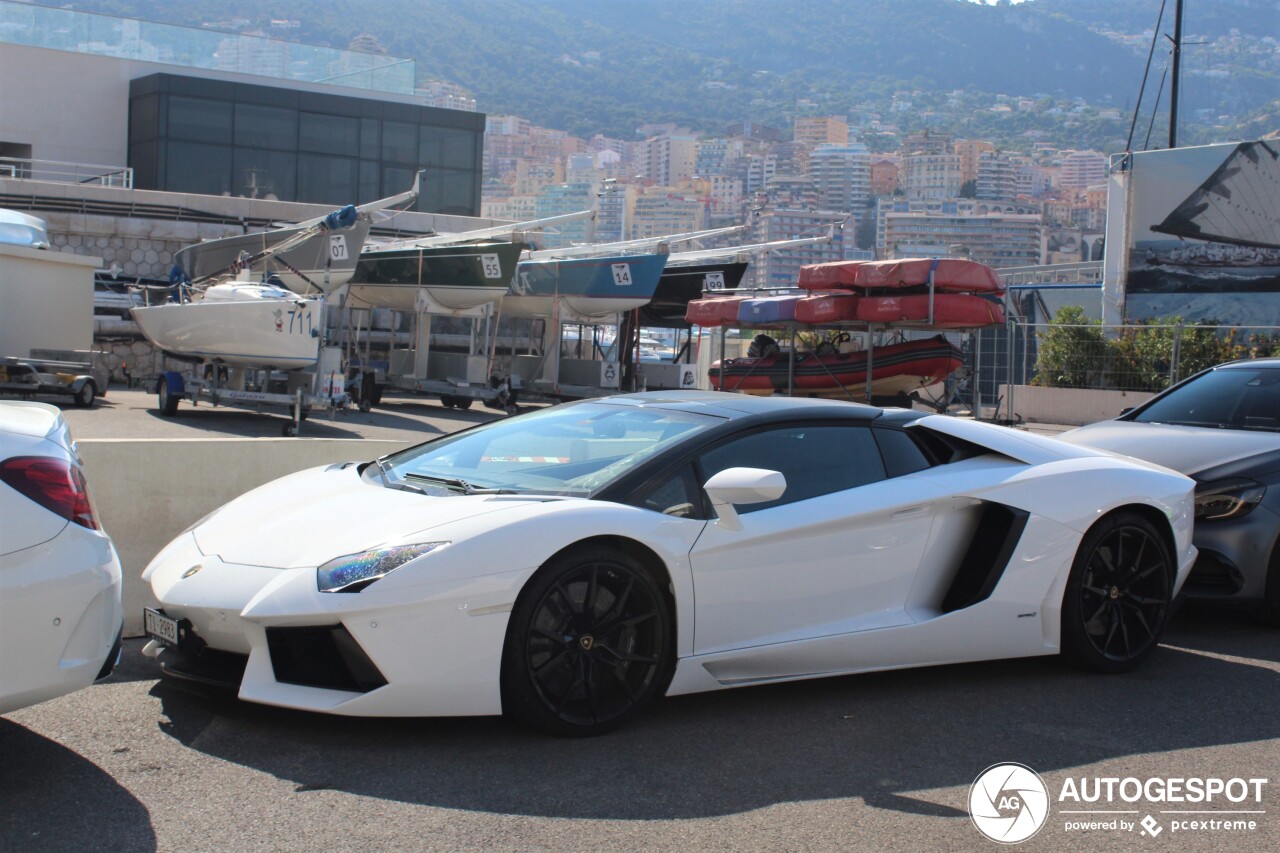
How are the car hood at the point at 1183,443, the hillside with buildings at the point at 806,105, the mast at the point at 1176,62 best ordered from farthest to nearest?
1. the hillside with buildings at the point at 806,105
2. the mast at the point at 1176,62
3. the car hood at the point at 1183,443

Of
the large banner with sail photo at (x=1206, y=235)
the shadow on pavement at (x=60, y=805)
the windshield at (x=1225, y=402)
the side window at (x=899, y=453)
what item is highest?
the large banner with sail photo at (x=1206, y=235)

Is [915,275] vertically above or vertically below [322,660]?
above

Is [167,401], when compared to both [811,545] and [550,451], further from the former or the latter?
[811,545]

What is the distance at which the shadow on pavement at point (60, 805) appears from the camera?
→ 3.38 m

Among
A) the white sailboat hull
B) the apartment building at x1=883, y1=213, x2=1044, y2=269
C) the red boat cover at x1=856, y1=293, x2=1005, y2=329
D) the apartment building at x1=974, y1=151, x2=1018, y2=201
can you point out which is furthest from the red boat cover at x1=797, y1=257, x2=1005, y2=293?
the apartment building at x1=974, y1=151, x2=1018, y2=201

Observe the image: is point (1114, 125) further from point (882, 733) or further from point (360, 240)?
point (882, 733)

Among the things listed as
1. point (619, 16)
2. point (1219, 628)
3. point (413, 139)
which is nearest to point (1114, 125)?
point (619, 16)

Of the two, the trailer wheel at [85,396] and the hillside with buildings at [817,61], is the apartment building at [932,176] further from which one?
the trailer wheel at [85,396]

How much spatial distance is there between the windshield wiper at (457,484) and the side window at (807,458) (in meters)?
A: 0.82

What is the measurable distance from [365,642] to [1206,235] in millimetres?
29609

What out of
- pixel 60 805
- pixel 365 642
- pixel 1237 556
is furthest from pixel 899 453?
pixel 60 805

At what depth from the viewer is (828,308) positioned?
17.1 metres

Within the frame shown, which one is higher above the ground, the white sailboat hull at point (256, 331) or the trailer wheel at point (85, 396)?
the white sailboat hull at point (256, 331)

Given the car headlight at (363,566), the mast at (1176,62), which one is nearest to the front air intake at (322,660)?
the car headlight at (363,566)
